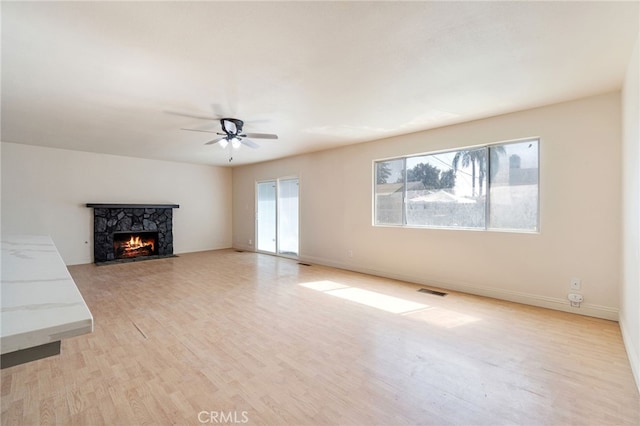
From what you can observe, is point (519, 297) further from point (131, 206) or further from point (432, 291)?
point (131, 206)

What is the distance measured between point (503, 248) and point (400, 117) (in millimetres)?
2175

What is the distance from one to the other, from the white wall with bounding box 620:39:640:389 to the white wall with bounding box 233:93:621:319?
11.0 inches

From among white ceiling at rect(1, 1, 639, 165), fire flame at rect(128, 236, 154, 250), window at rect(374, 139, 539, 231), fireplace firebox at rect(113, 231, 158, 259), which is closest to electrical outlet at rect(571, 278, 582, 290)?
window at rect(374, 139, 539, 231)

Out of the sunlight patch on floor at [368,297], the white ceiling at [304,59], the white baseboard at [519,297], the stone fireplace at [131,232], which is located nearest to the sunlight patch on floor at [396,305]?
the sunlight patch on floor at [368,297]

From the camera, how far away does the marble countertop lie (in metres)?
0.60

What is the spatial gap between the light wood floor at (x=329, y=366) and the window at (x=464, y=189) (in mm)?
1139

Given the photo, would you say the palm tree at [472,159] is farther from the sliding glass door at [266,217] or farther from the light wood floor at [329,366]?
the sliding glass door at [266,217]

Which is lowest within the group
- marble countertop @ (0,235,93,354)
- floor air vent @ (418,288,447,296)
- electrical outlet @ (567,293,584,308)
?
floor air vent @ (418,288,447,296)

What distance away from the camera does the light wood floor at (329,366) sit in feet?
5.74

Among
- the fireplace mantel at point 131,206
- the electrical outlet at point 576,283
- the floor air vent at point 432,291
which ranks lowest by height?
the floor air vent at point 432,291

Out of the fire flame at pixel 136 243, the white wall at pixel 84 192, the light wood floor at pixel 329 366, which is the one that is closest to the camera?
the light wood floor at pixel 329 366

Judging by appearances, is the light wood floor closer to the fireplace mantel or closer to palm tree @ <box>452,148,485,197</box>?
palm tree @ <box>452,148,485,197</box>

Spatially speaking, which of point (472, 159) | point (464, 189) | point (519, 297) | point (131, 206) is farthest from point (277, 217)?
point (519, 297)

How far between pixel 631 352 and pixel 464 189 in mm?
2421
